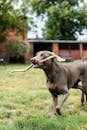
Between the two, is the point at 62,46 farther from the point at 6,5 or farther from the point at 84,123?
the point at 84,123

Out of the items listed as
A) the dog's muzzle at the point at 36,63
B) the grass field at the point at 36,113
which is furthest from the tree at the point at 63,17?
the dog's muzzle at the point at 36,63

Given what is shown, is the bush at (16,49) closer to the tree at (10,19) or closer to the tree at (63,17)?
the tree at (10,19)

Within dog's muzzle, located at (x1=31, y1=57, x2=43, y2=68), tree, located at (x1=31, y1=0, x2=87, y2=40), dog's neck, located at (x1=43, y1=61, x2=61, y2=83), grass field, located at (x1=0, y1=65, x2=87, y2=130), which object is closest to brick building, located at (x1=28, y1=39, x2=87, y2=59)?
tree, located at (x1=31, y1=0, x2=87, y2=40)

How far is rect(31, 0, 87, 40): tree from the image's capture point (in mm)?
62469

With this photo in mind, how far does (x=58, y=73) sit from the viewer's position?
29.7ft

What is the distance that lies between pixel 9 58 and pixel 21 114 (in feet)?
104

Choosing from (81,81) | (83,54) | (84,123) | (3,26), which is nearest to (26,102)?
(81,81)

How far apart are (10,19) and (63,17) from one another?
2559 centimetres

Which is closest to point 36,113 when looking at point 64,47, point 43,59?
point 43,59

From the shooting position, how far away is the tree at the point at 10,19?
37.8 m

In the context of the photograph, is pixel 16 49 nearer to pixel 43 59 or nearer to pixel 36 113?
pixel 36 113

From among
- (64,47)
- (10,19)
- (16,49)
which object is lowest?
(64,47)

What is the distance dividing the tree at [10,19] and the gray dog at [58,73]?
1112 inches

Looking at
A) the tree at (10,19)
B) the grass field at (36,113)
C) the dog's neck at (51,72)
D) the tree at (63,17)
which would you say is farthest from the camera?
the tree at (63,17)
